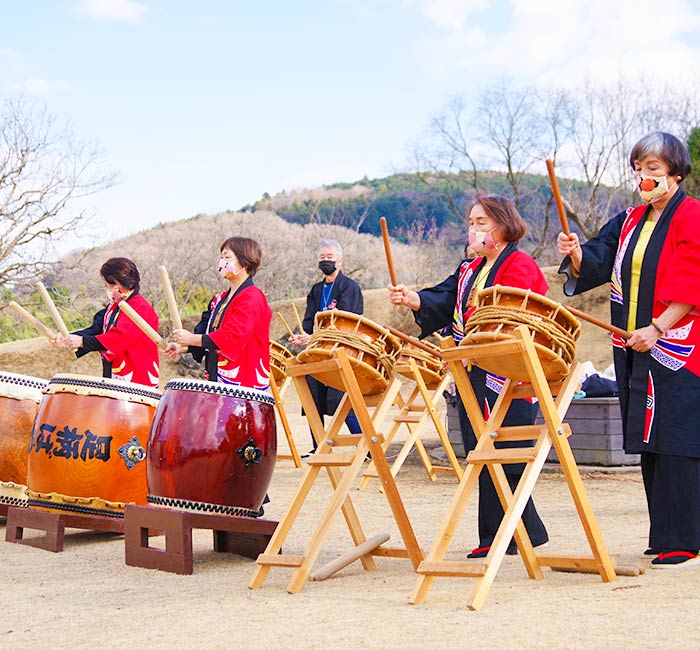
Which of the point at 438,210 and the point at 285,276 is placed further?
the point at 438,210

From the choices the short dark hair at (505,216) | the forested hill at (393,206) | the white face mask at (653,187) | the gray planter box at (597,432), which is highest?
the forested hill at (393,206)

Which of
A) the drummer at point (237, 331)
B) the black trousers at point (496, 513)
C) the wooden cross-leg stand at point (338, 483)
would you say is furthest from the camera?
the drummer at point (237, 331)

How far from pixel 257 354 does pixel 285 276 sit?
19.8 metres

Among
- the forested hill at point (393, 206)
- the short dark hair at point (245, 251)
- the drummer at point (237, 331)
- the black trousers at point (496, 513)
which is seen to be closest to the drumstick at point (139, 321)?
the drummer at point (237, 331)

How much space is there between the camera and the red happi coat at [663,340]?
3.28m

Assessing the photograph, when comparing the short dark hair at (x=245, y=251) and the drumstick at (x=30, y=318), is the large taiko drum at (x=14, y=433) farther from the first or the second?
the short dark hair at (x=245, y=251)

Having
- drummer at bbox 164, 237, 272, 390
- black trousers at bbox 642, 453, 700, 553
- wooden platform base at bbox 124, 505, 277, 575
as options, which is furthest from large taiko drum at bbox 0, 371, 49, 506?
black trousers at bbox 642, 453, 700, 553

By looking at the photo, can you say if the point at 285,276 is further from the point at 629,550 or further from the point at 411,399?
the point at 629,550

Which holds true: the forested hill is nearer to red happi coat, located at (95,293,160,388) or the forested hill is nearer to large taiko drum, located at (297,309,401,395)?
red happi coat, located at (95,293,160,388)

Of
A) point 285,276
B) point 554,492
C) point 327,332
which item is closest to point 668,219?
point 327,332

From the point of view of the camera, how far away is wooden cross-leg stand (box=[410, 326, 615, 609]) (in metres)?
2.85

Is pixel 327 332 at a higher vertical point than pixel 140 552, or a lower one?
higher

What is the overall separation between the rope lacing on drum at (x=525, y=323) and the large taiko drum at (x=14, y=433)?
2852 millimetres

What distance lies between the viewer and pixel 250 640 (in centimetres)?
253
